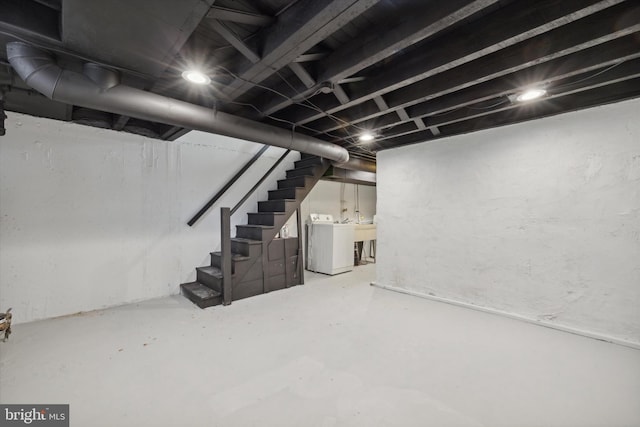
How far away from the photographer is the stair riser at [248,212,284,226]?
381 cm

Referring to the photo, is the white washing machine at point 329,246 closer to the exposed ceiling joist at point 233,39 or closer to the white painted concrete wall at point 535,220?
the white painted concrete wall at point 535,220

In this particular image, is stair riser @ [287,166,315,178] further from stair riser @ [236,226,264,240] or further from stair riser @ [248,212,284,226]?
stair riser @ [236,226,264,240]

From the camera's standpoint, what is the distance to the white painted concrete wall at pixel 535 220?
2406 mm

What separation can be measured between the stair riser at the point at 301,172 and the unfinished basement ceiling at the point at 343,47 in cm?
148

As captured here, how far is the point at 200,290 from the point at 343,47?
10.7 ft

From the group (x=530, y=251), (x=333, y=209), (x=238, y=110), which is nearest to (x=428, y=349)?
(x=530, y=251)

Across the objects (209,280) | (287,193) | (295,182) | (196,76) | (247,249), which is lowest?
(209,280)

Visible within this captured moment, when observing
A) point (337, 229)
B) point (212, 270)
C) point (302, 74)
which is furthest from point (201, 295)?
point (302, 74)

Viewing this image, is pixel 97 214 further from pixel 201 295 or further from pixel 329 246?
pixel 329 246

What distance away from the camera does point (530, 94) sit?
7.64 feet

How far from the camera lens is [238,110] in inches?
116

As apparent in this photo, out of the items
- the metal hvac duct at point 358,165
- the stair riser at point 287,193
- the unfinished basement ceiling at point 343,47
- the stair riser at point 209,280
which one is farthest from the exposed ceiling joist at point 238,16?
the metal hvac duct at point 358,165

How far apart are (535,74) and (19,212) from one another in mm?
5121
